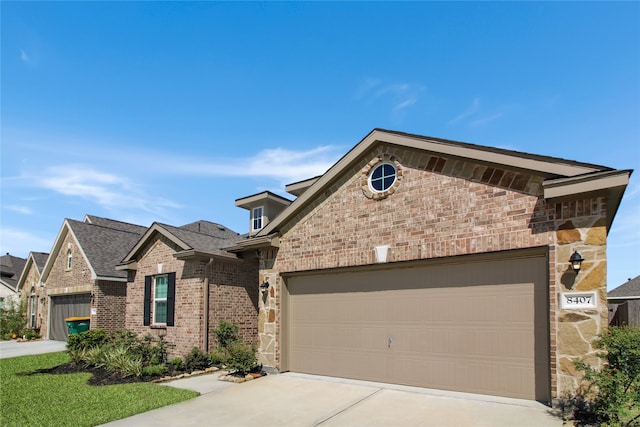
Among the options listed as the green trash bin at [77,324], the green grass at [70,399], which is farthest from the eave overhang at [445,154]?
the green trash bin at [77,324]

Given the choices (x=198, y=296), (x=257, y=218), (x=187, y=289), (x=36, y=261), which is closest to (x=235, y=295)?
(x=198, y=296)

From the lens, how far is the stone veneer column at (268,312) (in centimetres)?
1128

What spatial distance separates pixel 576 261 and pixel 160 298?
1304 centimetres

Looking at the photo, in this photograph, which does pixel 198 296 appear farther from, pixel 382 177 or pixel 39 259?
pixel 39 259

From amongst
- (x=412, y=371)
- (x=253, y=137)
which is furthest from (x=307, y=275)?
(x=253, y=137)

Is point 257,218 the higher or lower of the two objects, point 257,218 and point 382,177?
the lower

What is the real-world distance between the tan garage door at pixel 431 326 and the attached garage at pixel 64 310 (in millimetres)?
14318

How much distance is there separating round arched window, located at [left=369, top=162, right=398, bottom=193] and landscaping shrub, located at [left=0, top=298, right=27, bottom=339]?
24454 mm

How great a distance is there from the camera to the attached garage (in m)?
21.1

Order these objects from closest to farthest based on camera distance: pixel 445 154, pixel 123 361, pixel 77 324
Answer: pixel 445 154 < pixel 123 361 < pixel 77 324

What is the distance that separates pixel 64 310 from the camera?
73.8 ft

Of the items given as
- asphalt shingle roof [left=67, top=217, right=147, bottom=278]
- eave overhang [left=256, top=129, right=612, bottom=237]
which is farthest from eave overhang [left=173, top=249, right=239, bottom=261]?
asphalt shingle roof [left=67, top=217, right=147, bottom=278]

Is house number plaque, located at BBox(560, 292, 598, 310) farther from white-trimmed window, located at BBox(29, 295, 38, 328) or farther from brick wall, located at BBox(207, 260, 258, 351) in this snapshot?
white-trimmed window, located at BBox(29, 295, 38, 328)

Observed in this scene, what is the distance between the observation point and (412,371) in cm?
925
